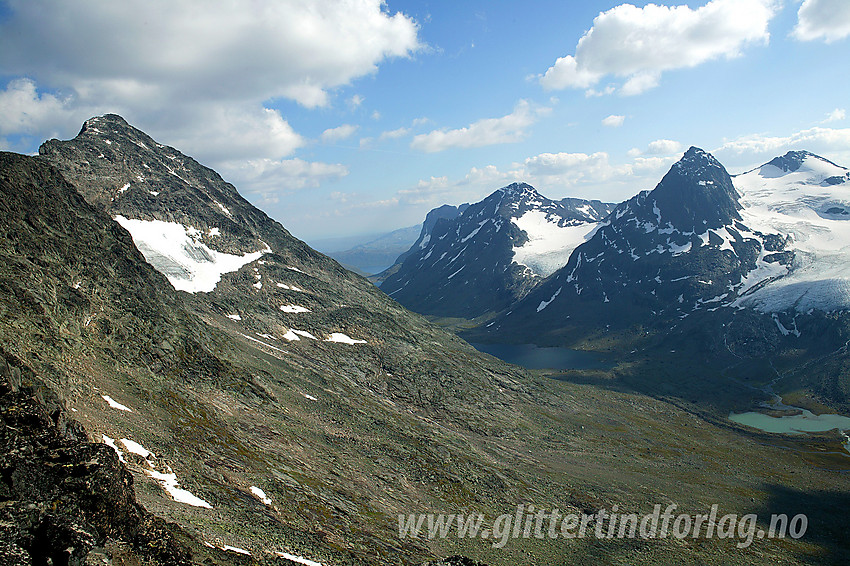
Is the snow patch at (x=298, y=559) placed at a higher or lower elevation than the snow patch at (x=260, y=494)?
lower

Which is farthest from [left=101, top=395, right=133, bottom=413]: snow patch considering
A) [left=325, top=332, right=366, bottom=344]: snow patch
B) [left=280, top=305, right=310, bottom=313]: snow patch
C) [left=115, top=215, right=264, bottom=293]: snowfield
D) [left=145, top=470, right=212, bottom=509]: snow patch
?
[left=280, top=305, right=310, bottom=313]: snow patch

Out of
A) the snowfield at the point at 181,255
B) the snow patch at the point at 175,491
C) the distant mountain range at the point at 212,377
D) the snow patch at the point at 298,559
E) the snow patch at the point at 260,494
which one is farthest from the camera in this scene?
the snowfield at the point at 181,255

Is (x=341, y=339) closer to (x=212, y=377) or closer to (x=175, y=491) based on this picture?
(x=212, y=377)

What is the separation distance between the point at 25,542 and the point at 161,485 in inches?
641

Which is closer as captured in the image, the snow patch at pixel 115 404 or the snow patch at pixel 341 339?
the snow patch at pixel 115 404

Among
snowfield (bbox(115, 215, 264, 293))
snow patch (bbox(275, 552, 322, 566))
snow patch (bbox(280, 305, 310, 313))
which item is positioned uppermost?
snowfield (bbox(115, 215, 264, 293))

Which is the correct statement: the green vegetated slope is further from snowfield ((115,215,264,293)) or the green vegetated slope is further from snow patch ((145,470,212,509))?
snowfield ((115,215,264,293))

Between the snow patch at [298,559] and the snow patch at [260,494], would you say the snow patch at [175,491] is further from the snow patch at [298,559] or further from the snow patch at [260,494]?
the snow patch at [298,559]

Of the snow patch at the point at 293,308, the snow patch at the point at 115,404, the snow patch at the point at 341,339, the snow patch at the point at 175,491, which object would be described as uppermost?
the snow patch at the point at 293,308

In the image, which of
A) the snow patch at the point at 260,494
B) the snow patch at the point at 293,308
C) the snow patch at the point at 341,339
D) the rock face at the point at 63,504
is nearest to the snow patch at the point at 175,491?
the snow patch at the point at 260,494

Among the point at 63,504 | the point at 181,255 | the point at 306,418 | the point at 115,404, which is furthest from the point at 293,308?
the point at 63,504

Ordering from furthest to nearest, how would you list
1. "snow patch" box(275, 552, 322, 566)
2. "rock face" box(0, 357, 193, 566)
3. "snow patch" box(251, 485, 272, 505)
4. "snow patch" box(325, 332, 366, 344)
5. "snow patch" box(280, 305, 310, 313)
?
1. "snow patch" box(280, 305, 310, 313)
2. "snow patch" box(325, 332, 366, 344)
3. "snow patch" box(251, 485, 272, 505)
4. "snow patch" box(275, 552, 322, 566)
5. "rock face" box(0, 357, 193, 566)

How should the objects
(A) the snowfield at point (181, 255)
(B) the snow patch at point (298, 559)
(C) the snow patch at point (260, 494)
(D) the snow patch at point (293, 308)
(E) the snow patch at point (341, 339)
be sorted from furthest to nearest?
(D) the snow patch at point (293, 308)
(E) the snow patch at point (341, 339)
(A) the snowfield at point (181, 255)
(C) the snow patch at point (260, 494)
(B) the snow patch at point (298, 559)

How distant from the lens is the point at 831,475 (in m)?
98.6
